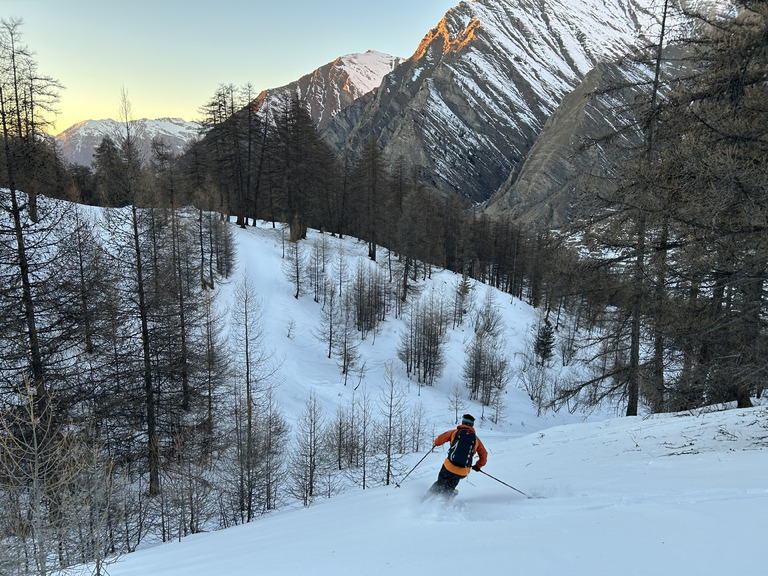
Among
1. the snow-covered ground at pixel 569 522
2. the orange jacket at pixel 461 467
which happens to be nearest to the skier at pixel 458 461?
the orange jacket at pixel 461 467

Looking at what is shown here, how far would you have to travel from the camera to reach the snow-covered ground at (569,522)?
352 cm

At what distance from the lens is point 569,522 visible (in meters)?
4.39

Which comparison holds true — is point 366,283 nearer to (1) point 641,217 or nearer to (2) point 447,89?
(1) point 641,217

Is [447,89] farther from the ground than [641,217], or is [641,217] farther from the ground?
[447,89]

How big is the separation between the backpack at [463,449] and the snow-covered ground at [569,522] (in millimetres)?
613

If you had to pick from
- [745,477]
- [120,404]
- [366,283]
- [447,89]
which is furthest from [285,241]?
[447,89]

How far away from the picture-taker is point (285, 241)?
39.6 meters

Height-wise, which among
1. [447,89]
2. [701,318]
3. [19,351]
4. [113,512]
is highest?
[447,89]

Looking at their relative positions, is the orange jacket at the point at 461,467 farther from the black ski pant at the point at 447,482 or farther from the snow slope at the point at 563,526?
the snow slope at the point at 563,526

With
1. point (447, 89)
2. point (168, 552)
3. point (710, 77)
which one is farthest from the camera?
point (447, 89)

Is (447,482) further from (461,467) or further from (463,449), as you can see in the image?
(463,449)

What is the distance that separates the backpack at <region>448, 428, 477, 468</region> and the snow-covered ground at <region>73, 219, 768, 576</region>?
0.61 m

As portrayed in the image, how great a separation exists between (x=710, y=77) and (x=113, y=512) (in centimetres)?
2102

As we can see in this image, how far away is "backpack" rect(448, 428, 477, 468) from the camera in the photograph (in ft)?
21.5
